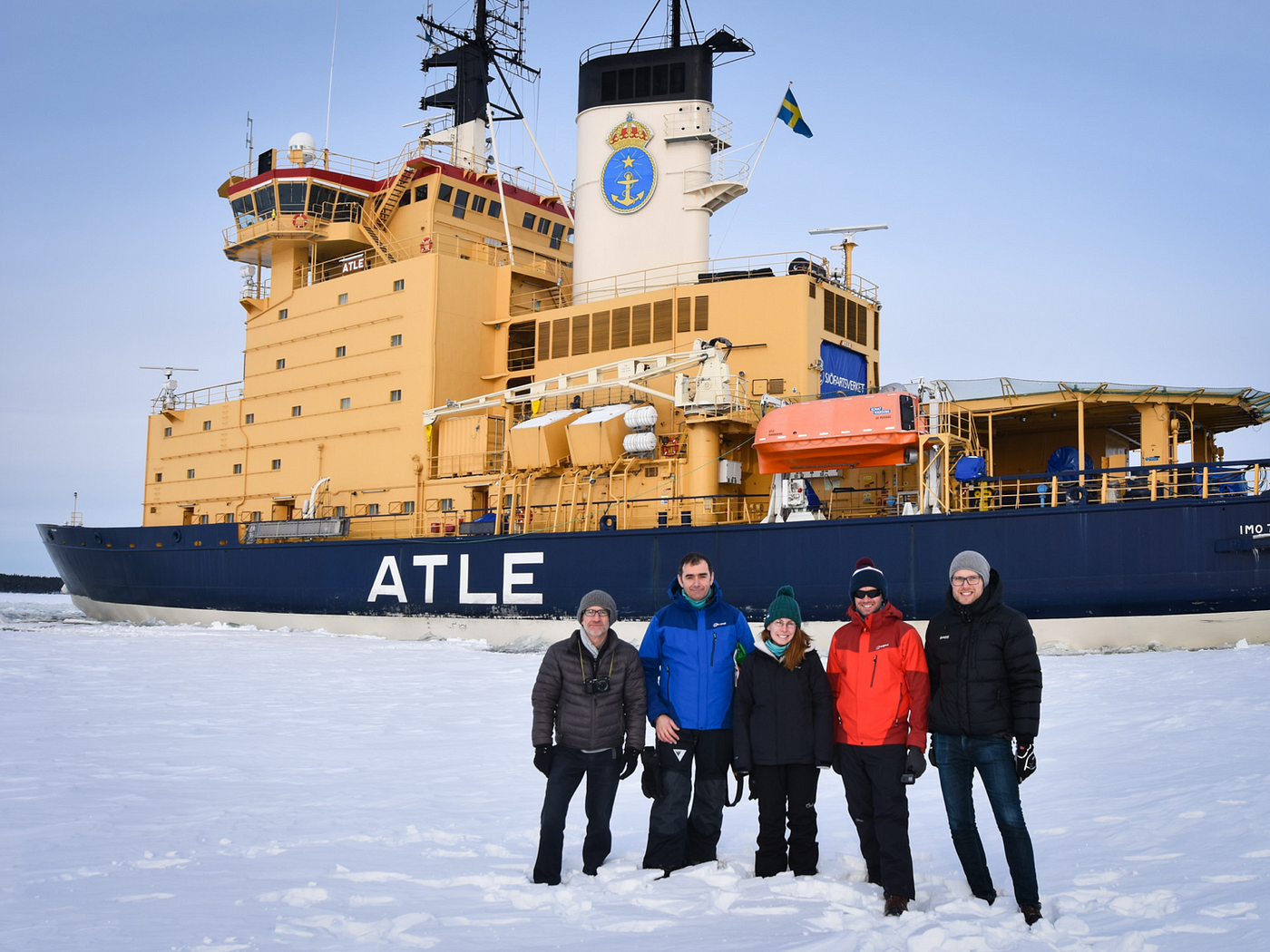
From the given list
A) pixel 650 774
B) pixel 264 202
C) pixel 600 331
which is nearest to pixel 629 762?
pixel 650 774

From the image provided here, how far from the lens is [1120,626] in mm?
12172

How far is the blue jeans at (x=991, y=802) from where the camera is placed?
3672 millimetres

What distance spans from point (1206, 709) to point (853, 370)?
10040 mm

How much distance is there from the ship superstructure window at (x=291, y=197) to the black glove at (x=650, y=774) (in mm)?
19651

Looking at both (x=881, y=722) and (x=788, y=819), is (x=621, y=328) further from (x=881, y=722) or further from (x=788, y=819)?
(x=881, y=722)

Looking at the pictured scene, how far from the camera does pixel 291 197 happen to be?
846 inches

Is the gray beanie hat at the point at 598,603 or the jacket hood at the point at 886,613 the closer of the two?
the jacket hood at the point at 886,613

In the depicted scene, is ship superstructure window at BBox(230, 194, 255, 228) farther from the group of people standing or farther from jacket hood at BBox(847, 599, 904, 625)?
jacket hood at BBox(847, 599, 904, 625)

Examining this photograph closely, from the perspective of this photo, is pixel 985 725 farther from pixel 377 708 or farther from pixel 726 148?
pixel 726 148

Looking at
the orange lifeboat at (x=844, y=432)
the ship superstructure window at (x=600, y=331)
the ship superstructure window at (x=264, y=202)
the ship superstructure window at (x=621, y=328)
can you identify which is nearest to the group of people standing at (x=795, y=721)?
the orange lifeboat at (x=844, y=432)

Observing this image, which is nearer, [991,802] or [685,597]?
[991,802]

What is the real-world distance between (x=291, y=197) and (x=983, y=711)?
2077cm

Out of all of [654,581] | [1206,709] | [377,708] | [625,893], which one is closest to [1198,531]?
[1206,709]

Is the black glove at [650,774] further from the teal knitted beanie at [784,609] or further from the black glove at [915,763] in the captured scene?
the black glove at [915,763]
